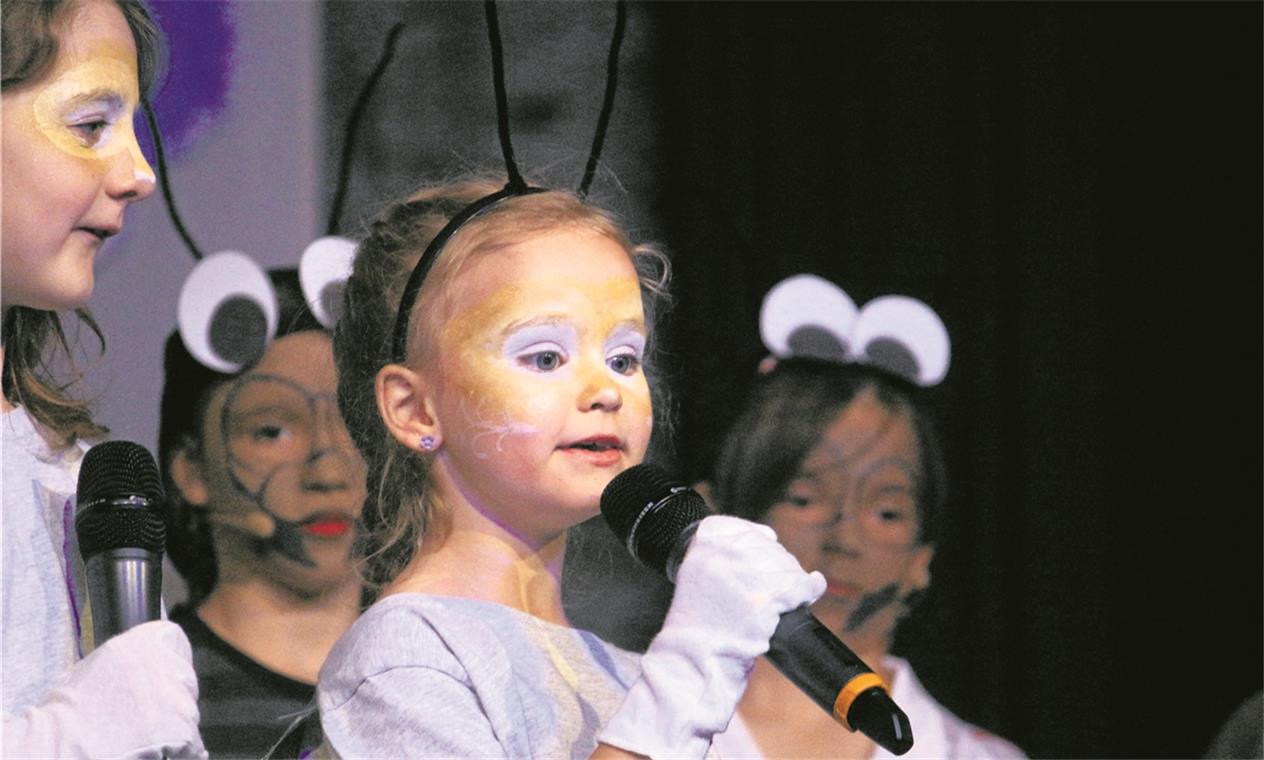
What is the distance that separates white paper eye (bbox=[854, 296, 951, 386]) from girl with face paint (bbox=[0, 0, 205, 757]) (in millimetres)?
810

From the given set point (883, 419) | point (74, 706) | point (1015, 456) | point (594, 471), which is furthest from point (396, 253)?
point (1015, 456)

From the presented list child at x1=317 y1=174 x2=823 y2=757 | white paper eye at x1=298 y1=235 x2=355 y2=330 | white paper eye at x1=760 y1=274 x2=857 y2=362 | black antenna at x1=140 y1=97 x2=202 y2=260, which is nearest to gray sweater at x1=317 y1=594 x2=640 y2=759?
child at x1=317 y1=174 x2=823 y2=757

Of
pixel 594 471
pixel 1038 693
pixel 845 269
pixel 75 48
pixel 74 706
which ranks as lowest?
pixel 1038 693

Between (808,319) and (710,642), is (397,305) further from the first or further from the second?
(808,319)

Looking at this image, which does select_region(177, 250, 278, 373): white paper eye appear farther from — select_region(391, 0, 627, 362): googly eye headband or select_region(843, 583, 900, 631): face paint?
select_region(843, 583, 900, 631): face paint

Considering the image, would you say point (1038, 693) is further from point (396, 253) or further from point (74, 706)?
point (74, 706)

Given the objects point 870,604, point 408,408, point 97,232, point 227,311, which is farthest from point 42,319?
point 870,604

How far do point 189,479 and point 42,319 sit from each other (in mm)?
254

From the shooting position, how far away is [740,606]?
1105mm

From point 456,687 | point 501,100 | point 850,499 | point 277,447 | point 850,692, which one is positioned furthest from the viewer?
point 850,499

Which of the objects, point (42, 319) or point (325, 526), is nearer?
point (42, 319)

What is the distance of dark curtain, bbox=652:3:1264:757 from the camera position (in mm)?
1757

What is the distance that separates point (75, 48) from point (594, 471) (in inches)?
20.8

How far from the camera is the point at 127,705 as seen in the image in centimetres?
109
